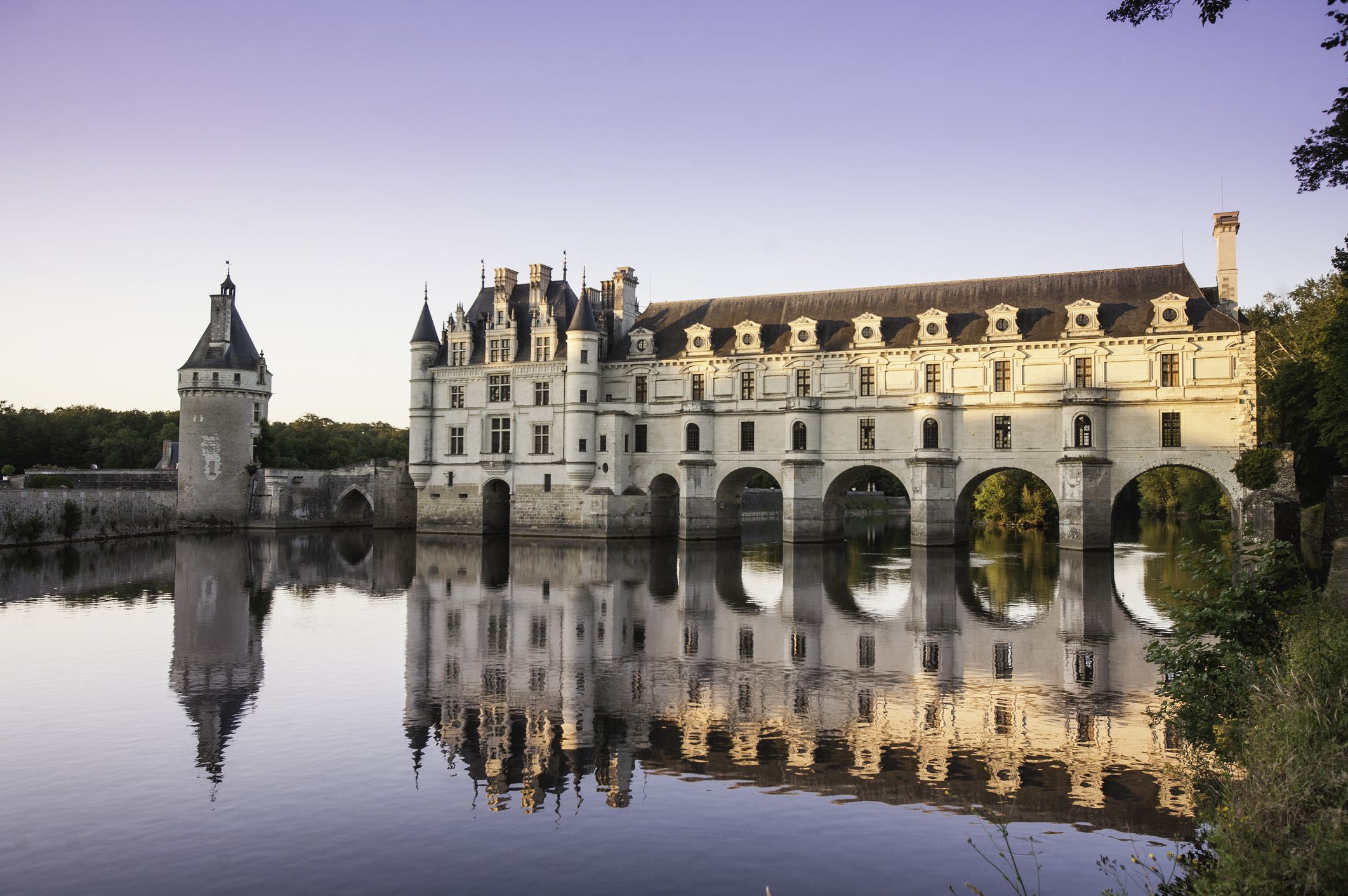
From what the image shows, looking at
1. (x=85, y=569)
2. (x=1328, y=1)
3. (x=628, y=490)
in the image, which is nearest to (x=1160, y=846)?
(x=1328, y=1)

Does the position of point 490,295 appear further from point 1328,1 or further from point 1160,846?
point 1160,846

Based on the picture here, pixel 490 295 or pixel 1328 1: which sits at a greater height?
pixel 490 295

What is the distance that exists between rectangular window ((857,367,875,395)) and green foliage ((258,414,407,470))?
124ft

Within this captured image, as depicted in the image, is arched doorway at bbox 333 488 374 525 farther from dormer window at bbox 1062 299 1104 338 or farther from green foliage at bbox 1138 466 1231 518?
green foliage at bbox 1138 466 1231 518

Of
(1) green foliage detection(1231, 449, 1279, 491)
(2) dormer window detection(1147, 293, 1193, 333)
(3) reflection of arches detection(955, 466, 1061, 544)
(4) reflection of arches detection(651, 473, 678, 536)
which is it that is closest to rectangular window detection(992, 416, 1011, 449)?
(3) reflection of arches detection(955, 466, 1061, 544)

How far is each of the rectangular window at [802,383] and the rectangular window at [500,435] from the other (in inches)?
608

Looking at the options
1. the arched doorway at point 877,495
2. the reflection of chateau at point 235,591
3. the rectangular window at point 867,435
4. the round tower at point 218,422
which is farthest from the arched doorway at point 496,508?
the rectangular window at point 867,435

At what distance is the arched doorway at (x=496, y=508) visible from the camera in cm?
5475

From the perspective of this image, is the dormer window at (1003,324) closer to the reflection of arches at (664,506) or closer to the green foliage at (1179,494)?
the reflection of arches at (664,506)

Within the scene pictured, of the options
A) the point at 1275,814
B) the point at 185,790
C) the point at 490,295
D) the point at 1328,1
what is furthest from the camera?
the point at 490,295

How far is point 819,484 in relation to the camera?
157 ft

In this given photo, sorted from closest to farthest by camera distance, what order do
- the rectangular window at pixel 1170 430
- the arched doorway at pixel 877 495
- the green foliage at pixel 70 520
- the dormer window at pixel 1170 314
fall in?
the rectangular window at pixel 1170 430
the dormer window at pixel 1170 314
the green foliage at pixel 70 520
the arched doorway at pixel 877 495

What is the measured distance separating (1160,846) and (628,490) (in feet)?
138

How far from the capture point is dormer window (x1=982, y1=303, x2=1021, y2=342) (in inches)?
1735
